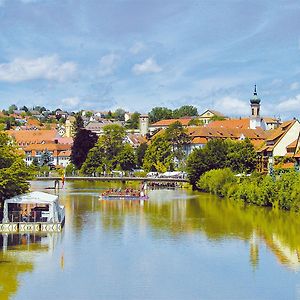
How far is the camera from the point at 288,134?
6750cm

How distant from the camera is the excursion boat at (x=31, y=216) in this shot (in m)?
34.6

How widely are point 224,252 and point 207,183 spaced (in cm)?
3716

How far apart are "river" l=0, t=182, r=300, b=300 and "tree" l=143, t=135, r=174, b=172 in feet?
152

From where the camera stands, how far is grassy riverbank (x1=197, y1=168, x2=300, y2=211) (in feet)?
156

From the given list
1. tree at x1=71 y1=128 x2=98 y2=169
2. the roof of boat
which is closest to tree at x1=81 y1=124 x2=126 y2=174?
tree at x1=71 y1=128 x2=98 y2=169

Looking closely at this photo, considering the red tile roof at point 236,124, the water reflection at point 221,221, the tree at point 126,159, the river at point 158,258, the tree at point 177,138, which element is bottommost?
the river at point 158,258

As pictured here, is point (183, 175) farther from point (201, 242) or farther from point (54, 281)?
point (54, 281)

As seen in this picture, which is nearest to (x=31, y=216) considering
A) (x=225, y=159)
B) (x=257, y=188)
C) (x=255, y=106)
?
(x=257, y=188)

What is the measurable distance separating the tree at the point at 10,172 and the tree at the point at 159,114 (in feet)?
451

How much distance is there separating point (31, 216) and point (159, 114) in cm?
14201

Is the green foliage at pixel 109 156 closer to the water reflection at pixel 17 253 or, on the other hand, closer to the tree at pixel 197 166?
the tree at pixel 197 166

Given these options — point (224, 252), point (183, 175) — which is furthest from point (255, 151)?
point (224, 252)

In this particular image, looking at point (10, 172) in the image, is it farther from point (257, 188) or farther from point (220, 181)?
point (220, 181)

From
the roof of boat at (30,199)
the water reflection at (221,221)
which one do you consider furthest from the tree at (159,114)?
the roof of boat at (30,199)
